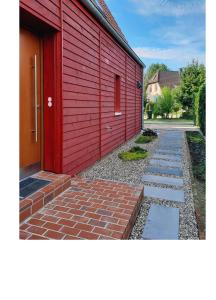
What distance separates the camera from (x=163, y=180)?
4625mm

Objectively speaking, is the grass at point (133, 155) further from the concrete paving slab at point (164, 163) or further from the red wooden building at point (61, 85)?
the red wooden building at point (61, 85)

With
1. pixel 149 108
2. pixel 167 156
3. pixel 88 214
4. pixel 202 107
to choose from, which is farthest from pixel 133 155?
pixel 149 108

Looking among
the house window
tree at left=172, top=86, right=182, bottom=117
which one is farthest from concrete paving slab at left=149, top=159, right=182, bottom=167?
tree at left=172, top=86, right=182, bottom=117

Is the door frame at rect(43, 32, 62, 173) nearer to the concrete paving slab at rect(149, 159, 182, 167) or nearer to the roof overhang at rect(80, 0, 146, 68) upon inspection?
the roof overhang at rect(80, 0, 146, 68)

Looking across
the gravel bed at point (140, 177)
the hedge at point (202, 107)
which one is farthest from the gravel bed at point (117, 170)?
the hedge at point (202, 107)

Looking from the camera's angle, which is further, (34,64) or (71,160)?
(71,160)

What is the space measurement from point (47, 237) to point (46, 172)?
4.98 feet

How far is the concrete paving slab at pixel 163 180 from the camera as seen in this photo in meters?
4.50

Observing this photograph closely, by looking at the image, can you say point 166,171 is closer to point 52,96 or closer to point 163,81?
point 52,96

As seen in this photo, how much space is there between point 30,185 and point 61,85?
1.46 meters
